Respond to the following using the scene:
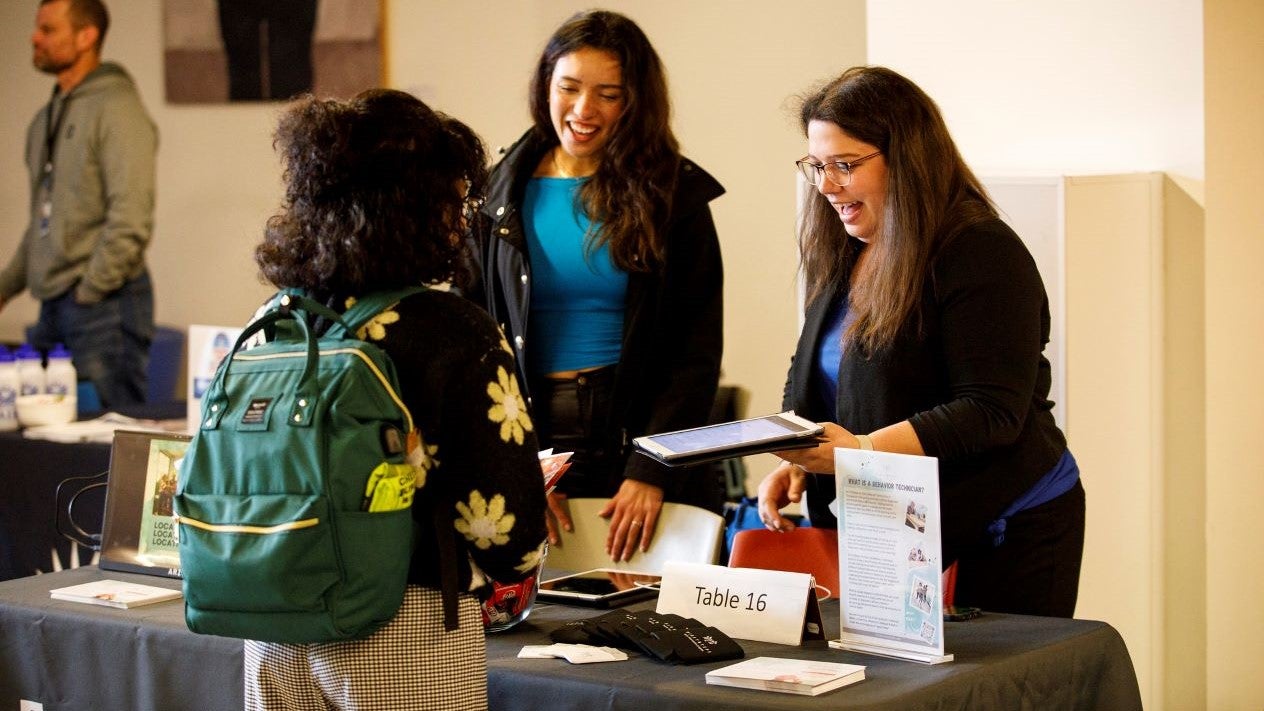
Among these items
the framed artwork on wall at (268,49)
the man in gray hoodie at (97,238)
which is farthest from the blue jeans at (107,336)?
the framed artwork on wall at (268,49)

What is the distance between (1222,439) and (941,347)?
1.36 m

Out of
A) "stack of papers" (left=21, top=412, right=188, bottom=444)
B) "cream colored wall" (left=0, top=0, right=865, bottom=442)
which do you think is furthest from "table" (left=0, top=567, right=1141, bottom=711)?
"cream colored wall" (left=0, top=0, right=865, bottom=442)

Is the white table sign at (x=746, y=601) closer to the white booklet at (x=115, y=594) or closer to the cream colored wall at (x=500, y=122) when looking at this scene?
the white booklet at (x=115, y=594)

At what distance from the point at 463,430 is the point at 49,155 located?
469cm

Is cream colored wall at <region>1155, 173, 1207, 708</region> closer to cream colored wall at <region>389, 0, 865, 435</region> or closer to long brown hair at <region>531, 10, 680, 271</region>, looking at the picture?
long brown hair at <region>531, 10, 680, 271</region>

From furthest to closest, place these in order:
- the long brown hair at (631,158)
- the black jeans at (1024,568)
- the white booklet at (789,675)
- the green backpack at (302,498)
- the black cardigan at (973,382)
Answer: the long brown hair at (631,158) < the black jeans at (1024,568) < the black cardigan at (973,382) < the white booklet at (789,675) < the green backpack at (302,498)

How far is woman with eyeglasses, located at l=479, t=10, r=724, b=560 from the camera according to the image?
2.48 meters

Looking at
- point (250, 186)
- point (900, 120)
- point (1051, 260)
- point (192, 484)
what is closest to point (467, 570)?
point (192, 484)

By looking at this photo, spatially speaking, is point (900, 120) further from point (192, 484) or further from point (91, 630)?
point (91, 630)

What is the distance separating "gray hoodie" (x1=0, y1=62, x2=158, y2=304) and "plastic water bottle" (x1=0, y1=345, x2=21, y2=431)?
135 centimetres

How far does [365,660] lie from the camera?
4.67 feet

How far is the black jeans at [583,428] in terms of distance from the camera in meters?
2.50

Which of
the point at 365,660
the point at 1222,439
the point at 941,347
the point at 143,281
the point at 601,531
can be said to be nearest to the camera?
the point at 365,660

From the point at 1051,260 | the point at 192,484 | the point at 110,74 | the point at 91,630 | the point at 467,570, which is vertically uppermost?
the point at 110,74
